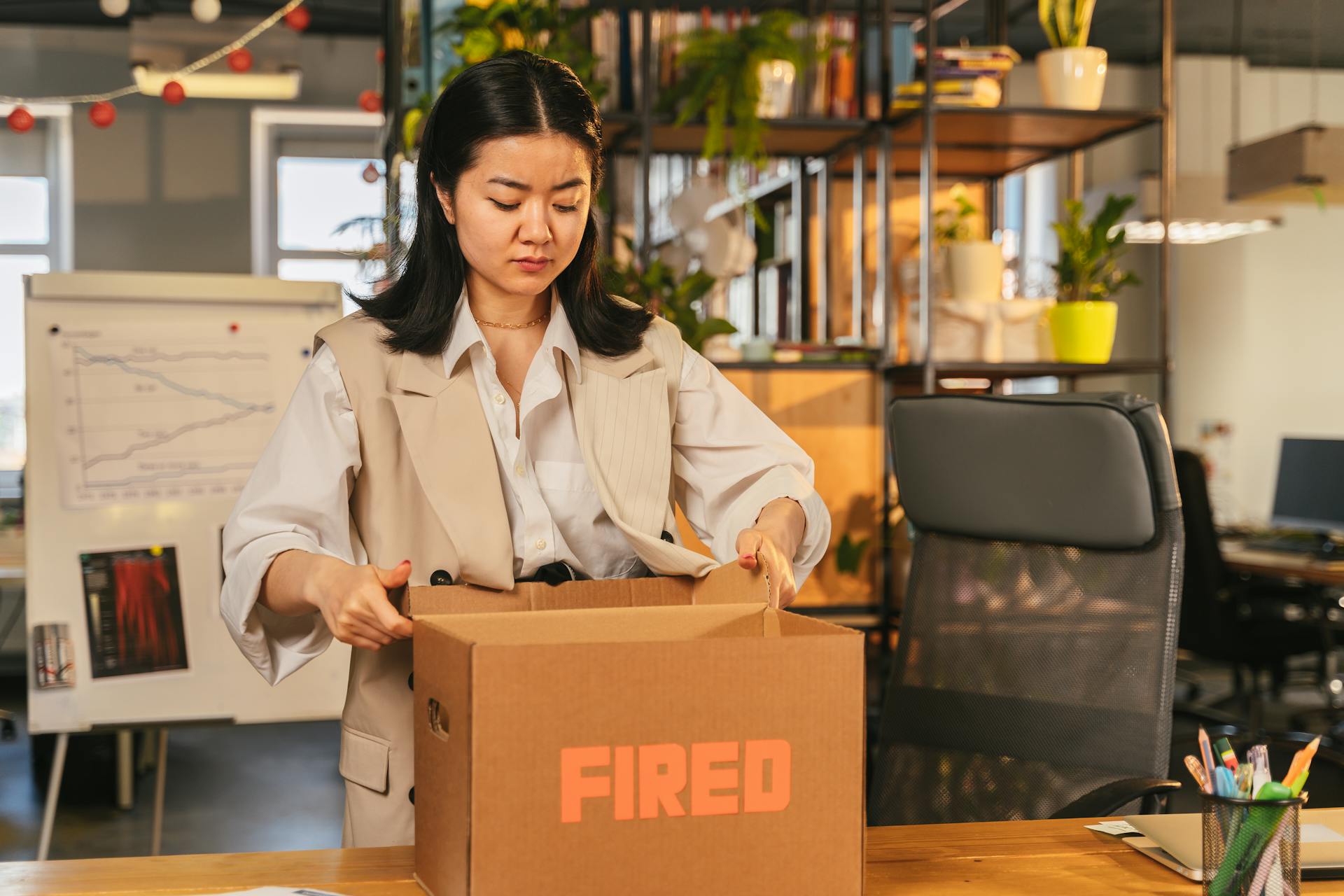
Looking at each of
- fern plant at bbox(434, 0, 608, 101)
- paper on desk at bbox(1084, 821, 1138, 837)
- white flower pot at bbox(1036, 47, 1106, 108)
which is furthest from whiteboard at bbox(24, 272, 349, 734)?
white flower pot at bbox(1036, 47, 1106, 108)

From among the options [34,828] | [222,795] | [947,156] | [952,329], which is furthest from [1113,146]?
[34,828]

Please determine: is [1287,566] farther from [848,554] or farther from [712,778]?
[712,778]

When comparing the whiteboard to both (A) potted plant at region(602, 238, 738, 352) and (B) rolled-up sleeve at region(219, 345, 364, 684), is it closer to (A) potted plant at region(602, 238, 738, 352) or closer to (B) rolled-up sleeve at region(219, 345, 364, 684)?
(A) potted plant at region(602, 238, 738, 352)

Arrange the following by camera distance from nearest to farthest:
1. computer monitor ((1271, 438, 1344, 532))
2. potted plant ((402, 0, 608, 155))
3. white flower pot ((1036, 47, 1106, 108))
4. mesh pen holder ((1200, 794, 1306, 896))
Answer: mesh pen holder ((1200, 794, 1306, 896)), potted plant ((402, 0, 608, 155)), white flower pot ((1036, 47, 1106, 108)), computer monitor ((1271, 438, 1344, 532))

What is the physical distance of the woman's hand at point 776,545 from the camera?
1.11 meters

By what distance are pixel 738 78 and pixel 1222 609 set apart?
8.32 feet

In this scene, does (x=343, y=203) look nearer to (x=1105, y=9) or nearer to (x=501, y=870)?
(x=1105, y=9)

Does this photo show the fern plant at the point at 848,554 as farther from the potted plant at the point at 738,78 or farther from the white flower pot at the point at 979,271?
the potted plant at the point at 738,78

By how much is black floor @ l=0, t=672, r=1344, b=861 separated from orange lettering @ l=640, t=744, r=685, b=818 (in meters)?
2.77

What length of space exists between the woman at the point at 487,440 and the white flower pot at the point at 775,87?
2142 millimetres

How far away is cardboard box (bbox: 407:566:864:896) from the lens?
0.77m

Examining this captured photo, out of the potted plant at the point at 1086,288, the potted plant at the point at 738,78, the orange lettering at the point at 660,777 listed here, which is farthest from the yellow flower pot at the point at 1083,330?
the orange lettering at the point at 660,777

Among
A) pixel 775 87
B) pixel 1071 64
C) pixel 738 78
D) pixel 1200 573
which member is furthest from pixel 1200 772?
pixel 1200 573

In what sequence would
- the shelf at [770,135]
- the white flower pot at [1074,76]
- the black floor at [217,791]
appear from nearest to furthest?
the shelf at [770,135] < the white flower pot at [1074,76] < the black floor at [217,791]
